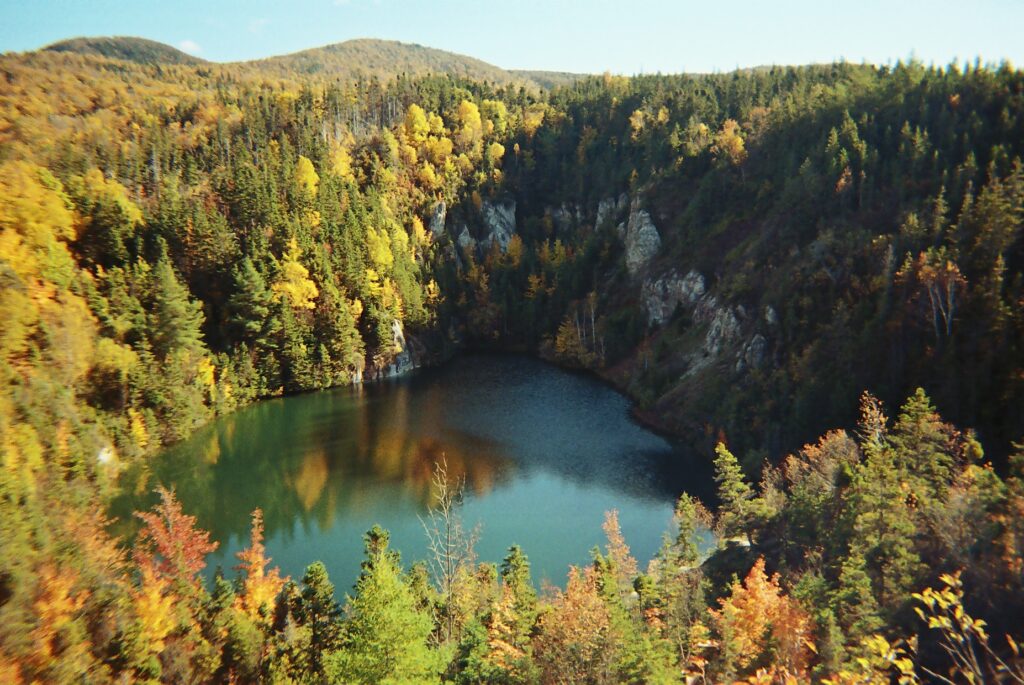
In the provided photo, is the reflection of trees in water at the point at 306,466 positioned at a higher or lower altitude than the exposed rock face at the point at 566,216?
lower

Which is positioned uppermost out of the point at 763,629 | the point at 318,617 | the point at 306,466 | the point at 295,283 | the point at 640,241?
the point at 640,241

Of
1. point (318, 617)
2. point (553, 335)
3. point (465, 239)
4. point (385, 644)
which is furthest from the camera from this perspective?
point (465, 239)

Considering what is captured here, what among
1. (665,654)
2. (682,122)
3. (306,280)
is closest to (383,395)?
(306,280)

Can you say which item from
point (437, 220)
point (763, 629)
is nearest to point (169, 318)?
point (763, 629)

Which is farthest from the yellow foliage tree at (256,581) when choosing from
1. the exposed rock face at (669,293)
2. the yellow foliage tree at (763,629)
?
the exposed rock face at (669,293)

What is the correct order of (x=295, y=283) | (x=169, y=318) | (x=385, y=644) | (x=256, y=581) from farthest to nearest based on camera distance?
(x=295, y=283) < (x=169, y=318) < (x=256, y=581) < (x=385, y=644)

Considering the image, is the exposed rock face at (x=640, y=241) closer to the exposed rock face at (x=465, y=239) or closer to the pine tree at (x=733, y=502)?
the exposed rock face at (x=465, y=239)

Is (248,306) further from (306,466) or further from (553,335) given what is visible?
(553,335)
